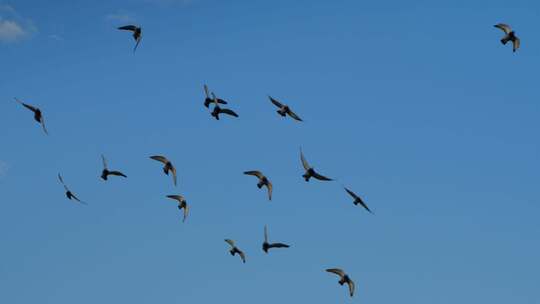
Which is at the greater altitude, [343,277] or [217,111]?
[217,111]

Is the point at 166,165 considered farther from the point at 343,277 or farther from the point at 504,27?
the point at 504,27

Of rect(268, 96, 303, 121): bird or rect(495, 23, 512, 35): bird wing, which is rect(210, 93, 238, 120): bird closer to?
rect(268, 96, 303, 121): bird

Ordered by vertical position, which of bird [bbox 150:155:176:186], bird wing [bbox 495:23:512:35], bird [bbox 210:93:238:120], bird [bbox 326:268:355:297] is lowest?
bird [bbox 326:268:355:297]

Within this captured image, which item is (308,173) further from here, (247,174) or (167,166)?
(167,166)

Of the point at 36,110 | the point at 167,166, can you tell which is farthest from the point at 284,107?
the point at 36,110

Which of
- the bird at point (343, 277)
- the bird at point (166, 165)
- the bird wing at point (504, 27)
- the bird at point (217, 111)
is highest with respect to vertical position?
the bird wing at point (504, 27)

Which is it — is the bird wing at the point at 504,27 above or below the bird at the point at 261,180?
above

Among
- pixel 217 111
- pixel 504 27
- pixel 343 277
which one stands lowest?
pixel 343 277

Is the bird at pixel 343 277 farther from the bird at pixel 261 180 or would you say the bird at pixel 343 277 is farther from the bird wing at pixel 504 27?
the bird wing at pixel 504 27

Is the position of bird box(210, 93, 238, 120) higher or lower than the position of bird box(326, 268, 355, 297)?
higher

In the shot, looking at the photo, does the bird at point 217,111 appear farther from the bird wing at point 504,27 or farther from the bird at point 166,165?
the bird wing at point 504,27

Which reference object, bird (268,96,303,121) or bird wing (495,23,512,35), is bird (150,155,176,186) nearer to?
bird (268,96,303,121)

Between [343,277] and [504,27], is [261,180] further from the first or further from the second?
[504,27]

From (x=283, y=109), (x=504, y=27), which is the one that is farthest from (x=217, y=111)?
(x=504, y=27)
